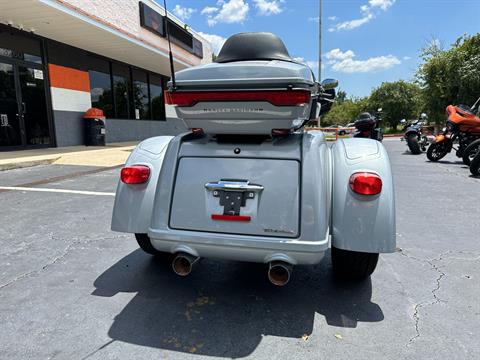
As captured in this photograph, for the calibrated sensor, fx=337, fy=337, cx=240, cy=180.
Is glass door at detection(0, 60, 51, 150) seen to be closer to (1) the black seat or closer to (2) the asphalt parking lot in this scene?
(2) the asphalt parking lot

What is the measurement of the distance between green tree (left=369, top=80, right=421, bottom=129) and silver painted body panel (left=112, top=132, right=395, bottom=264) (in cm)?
3875

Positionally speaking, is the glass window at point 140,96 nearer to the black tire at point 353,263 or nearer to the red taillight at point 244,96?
the red taillight at point 244,96

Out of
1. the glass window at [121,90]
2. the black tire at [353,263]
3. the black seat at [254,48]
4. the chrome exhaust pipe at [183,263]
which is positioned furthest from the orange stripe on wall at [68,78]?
the black tire at [353,263]

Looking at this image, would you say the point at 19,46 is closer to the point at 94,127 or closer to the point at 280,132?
the point at 94,127

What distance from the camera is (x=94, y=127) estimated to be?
40.3ft

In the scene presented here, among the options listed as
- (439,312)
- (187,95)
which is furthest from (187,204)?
(439,312)

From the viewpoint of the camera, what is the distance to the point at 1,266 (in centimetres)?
284

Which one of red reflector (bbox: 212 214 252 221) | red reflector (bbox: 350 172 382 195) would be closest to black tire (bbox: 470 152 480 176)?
red reflector (bbox: 350 172 382 195)

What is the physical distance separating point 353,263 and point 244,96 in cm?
141

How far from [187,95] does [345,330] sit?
176cm

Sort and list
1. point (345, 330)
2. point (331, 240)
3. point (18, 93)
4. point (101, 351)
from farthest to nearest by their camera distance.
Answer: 1. point (18, 93)
2. point (331, 240)
3. point (345, 330)
4. point (101, 351)

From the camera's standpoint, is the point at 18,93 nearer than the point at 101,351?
No

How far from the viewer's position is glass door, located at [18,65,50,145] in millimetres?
10242

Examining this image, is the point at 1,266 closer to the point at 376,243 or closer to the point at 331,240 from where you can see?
the point at 331,240
